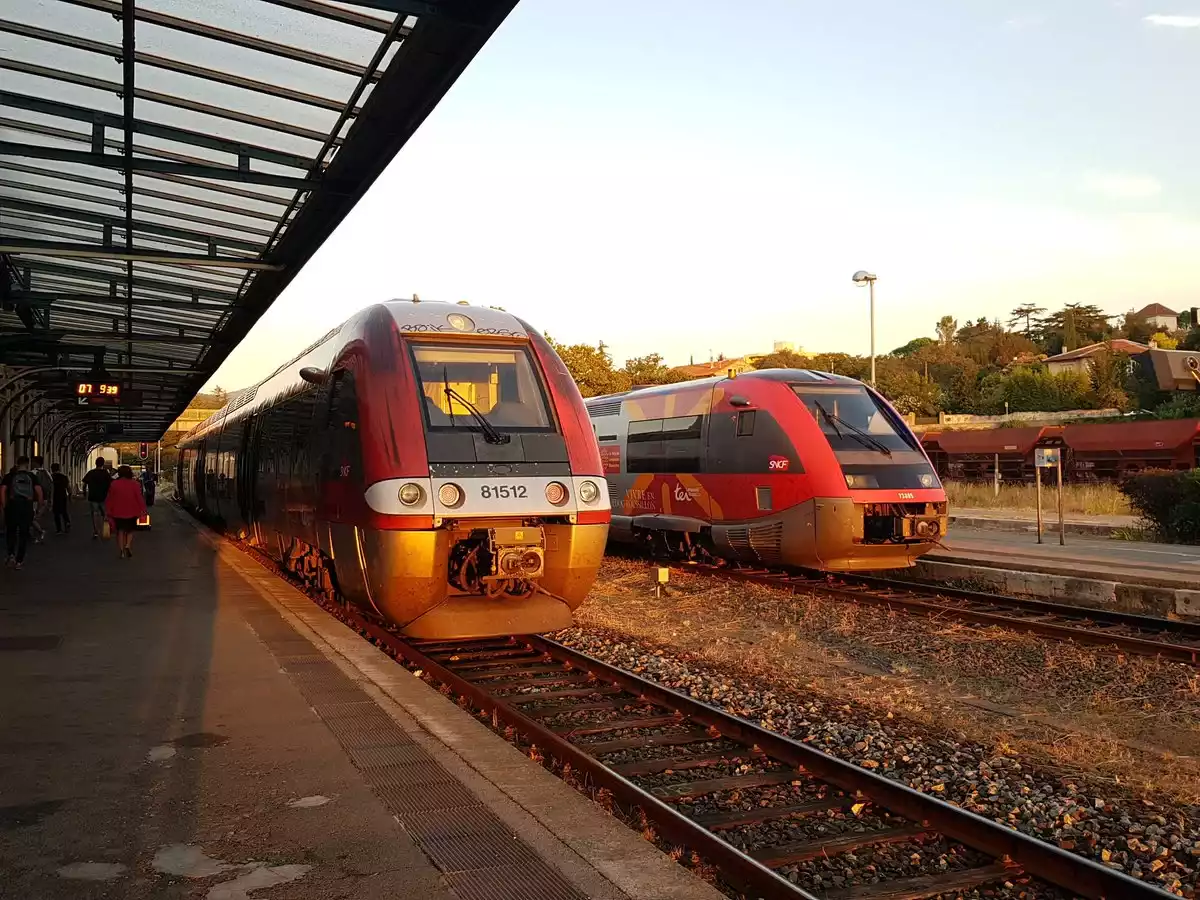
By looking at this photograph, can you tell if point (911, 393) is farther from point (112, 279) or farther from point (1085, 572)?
point (112, 279)

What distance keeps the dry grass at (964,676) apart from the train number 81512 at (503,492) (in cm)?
221

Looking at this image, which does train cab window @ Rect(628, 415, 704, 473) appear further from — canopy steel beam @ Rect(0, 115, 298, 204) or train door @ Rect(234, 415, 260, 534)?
canopy steel beam @ Rect(0, 115, 298, 204)

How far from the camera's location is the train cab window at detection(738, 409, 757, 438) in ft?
46.8

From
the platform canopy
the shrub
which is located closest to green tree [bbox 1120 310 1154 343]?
the shrub

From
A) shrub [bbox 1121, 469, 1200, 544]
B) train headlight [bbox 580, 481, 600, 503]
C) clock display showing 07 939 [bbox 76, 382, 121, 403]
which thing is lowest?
shrub [bbox 1121, 469, 1200, 544]

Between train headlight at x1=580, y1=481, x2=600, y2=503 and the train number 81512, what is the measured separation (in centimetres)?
51

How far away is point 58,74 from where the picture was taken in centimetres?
842

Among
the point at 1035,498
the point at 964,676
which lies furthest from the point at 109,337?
the point at 1035,498

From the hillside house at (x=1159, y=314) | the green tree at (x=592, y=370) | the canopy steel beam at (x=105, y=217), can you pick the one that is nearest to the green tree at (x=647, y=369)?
the green tree at (x=592, y=370)

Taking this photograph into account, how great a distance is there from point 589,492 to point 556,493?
12.8 inches

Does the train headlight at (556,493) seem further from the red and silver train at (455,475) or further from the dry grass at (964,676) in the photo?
the dry grass at (964,676)

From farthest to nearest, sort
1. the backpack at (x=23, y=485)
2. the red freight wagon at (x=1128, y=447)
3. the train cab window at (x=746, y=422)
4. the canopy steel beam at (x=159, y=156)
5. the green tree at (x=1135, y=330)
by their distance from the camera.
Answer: the green tree at (x=1135, y=330) → the red freight wagon at (x=1128, y=447) → the backpack at (x=23, y=485) → the train cab window at (x=746, y=422) → the canopy steel beam at (x=159, y=156)

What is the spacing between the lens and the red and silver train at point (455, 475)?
8141 mm

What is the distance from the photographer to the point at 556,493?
27.9ft
